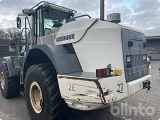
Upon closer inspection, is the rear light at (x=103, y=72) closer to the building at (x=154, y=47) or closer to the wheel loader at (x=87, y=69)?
the wheel loader at (x=87, y=69)

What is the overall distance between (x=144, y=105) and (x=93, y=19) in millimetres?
3208

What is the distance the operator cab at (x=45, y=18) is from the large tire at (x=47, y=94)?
1.19 m

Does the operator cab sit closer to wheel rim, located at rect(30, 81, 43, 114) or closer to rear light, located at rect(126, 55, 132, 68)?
wheel rim, located at rect(30, 81, 43, 114)

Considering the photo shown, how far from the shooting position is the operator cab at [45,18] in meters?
4.53

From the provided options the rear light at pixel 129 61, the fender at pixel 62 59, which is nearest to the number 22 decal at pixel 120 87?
the rear light at pixel 129 61

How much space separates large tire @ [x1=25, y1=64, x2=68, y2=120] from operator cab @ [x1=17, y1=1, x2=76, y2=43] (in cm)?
119

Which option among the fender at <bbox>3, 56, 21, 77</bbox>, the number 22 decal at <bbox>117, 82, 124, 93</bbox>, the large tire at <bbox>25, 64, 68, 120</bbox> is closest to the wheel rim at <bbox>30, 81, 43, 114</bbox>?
the large tire at <bbox>25, 64, 68, 120</bbox>

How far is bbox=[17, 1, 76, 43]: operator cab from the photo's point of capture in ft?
14.9

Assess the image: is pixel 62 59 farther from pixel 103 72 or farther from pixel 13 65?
pixel 13 65

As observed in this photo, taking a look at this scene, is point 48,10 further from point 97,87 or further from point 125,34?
point 97,87

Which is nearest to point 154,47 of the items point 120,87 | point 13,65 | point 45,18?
point 13,65

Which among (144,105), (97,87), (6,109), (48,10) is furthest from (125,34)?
(6,109)

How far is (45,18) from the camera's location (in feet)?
15.0

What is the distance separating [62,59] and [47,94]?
27.7 inches
